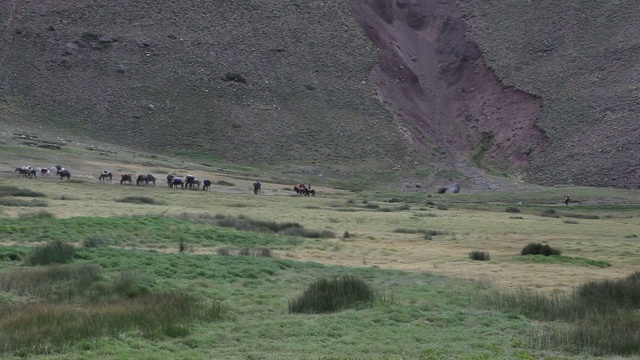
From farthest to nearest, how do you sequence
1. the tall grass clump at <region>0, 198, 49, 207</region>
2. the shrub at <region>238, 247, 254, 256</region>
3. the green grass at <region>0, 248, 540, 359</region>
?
the tall grass clump at <region>0, 198, 49, 207</region>
the shrub at <region>238, 247, 254, 256</region>
the green grass at <region>0, 248, 540, 359</region>

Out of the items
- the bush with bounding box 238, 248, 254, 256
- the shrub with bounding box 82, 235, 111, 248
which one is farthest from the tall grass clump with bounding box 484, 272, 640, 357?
the shrub with bounding box 82, 235, 111, 248

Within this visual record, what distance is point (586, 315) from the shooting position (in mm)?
17703

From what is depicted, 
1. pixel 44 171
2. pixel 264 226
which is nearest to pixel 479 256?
pixel 264 226

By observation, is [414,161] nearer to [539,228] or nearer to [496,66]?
[496,66]

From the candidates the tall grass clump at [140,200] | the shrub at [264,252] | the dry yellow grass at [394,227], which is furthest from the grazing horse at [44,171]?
the shrub at [264,252]

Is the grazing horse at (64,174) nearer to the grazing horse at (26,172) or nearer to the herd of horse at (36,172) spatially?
the herd of horse at (36,172)

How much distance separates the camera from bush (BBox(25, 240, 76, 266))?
2228cm

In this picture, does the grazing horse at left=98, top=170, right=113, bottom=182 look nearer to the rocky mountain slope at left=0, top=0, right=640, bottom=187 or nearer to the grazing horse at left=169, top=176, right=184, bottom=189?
the grazing horse at left=169, top=176, right=184, bottom=189

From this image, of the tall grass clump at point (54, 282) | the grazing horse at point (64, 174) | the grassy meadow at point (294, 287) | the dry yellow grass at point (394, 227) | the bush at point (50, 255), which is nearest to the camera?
the grassy meadow at point (294, 287)

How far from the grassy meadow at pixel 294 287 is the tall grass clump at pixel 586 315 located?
5 cm

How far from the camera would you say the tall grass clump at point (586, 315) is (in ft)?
49.7

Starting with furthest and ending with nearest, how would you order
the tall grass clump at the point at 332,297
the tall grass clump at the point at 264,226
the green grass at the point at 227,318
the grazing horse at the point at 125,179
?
the grazing horse at the point at 125,179
the tall grass clump at the point at 264,226
the tall grass clump at the point at 332,297
the green grass at the point at 227,318

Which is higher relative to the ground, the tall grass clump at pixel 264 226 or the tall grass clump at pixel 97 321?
the tall grass clump at pixel 264 226

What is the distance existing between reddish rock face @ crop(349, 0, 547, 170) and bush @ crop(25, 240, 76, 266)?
78881 millimetres
